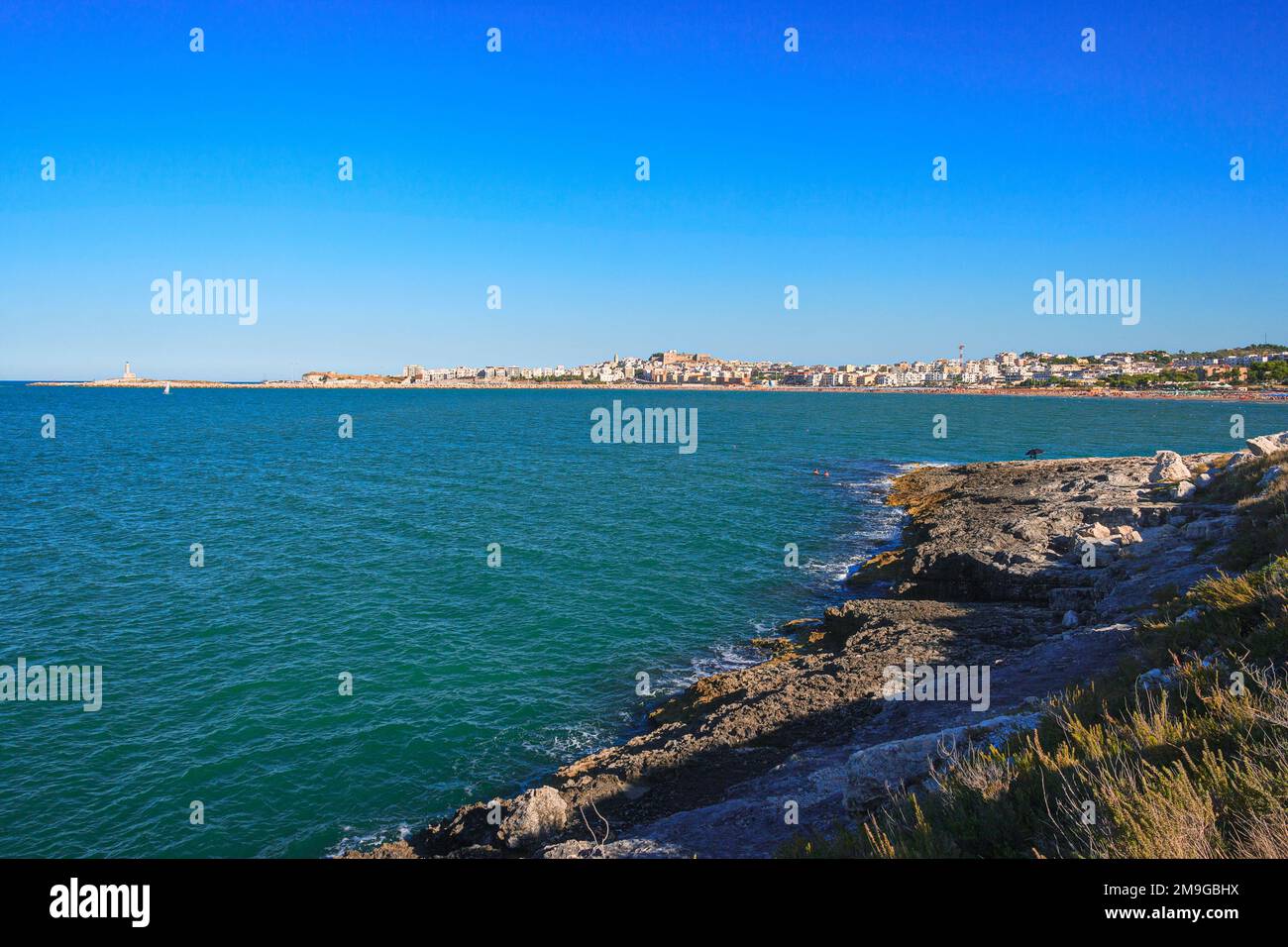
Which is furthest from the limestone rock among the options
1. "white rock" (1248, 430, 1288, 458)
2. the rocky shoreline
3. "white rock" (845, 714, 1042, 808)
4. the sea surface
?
"white rock" (1248, 430, 1288, 458)

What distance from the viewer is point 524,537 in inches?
1447

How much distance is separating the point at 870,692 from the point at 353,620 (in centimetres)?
1825

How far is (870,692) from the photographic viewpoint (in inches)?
642

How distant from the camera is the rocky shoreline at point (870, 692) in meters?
10.3

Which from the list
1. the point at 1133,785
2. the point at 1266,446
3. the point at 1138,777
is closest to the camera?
the point at 1133,785

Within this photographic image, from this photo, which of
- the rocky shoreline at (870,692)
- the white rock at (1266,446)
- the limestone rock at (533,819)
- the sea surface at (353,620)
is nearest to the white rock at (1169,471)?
the white rock at (1266,446)

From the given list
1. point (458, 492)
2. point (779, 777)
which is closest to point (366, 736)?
point (779, 777)

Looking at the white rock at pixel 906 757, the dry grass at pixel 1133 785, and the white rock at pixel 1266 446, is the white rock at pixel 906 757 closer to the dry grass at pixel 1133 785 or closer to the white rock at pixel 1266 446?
the dry grass at pixel 1133 785

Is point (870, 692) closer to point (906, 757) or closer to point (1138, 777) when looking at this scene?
point (906, 757)

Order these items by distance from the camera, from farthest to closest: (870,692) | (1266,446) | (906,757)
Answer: (1266,446) < (870,692) < (906,757)

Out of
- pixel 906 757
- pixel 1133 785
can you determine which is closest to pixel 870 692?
pixel 906 757

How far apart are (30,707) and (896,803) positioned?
22.2 metres

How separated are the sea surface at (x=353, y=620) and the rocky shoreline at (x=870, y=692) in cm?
245
